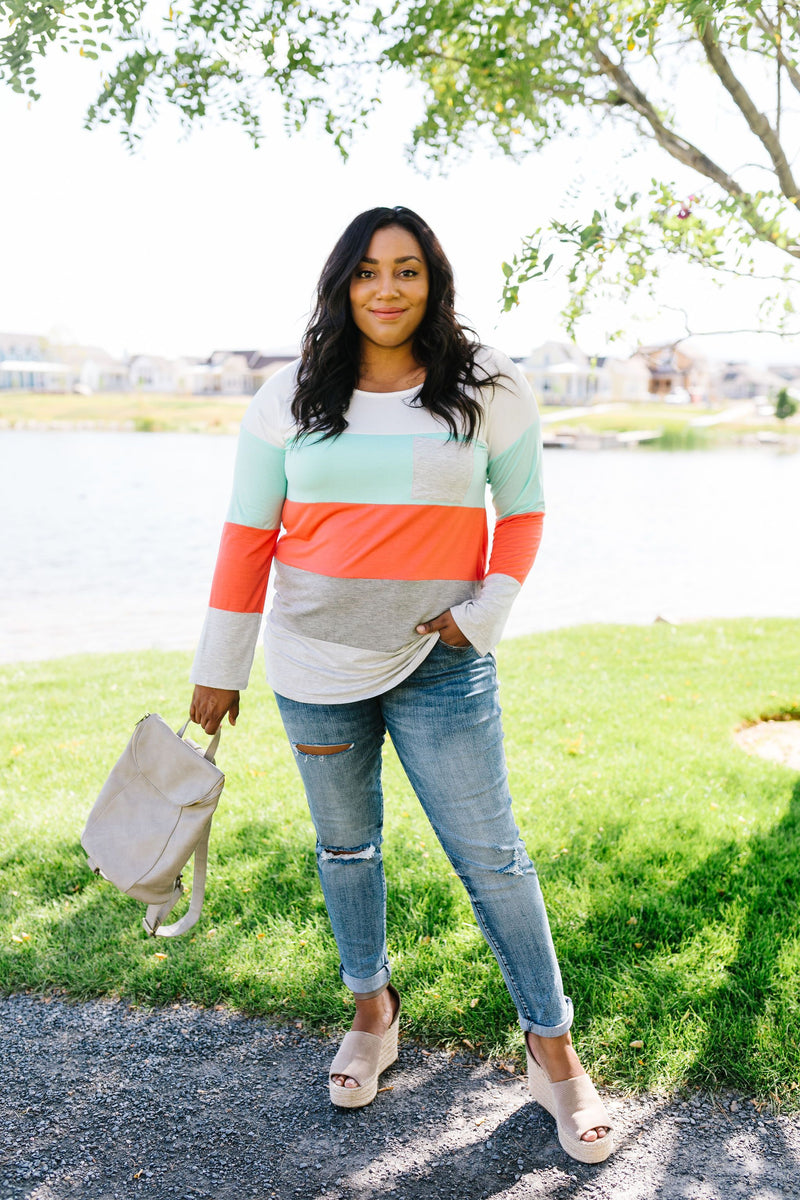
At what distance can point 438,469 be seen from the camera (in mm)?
2098

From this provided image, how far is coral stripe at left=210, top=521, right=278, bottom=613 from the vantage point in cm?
226

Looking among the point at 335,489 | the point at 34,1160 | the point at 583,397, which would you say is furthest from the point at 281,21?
the point at 583,397

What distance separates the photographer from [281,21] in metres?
4.39

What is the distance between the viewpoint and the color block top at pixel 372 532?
2.11 metres

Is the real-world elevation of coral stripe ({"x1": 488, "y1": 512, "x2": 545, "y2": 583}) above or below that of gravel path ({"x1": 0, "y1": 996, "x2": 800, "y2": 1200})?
above

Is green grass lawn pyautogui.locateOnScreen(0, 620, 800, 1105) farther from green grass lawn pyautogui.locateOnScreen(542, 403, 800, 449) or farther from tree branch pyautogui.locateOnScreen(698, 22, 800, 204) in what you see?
green grass lawn pyautogui.locateOnScreen(542, 403, 800, 449)

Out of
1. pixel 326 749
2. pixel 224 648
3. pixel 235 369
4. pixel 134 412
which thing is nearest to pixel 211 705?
pixel 224 648

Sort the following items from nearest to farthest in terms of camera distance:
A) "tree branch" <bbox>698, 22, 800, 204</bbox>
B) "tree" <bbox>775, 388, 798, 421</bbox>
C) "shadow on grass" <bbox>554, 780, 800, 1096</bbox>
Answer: "shadow on grass" <bbox>554, 780, 800, 1096</bbox> < "tree branch" <bbox>698, 22, 800, 204</bbox> < "tree" <bbox>775, 388, 798, 421</bbox>

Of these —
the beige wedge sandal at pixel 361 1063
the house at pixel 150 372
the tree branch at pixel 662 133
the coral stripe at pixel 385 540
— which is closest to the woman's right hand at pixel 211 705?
the coral stripe at pixel 385 540

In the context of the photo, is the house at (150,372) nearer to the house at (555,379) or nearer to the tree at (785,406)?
the house at (555,379)

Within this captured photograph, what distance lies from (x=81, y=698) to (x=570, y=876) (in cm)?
432

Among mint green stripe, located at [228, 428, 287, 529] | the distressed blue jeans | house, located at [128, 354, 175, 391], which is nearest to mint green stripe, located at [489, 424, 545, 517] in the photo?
the distressed blue jeans

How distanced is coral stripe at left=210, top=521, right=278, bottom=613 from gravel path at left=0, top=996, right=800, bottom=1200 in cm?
129

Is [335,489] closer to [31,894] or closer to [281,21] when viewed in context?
[31,894]
